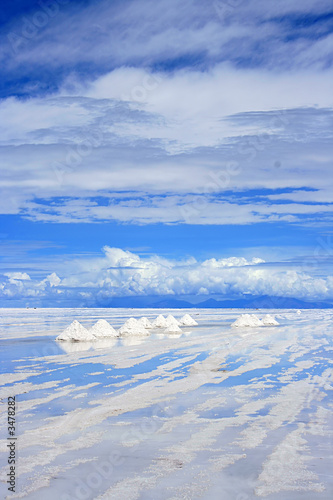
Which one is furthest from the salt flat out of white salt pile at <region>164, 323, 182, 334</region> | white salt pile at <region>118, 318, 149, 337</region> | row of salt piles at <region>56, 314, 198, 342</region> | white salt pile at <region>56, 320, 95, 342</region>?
white salt pile at <region>164, 323, 182, 334</region>

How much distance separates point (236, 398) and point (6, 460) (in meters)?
7.87

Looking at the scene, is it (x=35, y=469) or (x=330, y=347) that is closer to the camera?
(x=35, y=469)

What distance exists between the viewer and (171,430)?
1127 cm

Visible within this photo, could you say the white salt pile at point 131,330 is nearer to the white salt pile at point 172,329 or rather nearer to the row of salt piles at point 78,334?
the row of salt piles at point 78,334

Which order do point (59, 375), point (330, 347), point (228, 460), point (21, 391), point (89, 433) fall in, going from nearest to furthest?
1. point (228, 460)
2. point (89, 433)
3. point (21, 391)
4. point (59, 375)
5. point (330, 347)

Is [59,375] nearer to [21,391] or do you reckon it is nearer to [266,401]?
[21,391]

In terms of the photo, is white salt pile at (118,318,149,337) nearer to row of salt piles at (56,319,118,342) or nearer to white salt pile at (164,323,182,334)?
row of salt piles at (56,319,118,342)

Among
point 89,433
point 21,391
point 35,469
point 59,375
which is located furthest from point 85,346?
point 35,469

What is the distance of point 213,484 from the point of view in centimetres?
790

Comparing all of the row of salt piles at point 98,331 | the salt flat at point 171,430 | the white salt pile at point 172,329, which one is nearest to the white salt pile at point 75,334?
the row of salt piles at point 98,331

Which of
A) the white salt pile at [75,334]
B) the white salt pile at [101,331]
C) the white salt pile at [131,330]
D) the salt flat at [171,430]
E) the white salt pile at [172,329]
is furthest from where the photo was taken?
the white salt pile at [172,329]

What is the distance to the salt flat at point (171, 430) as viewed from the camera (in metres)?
7.91

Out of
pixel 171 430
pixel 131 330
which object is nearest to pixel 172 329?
pixel 131 330

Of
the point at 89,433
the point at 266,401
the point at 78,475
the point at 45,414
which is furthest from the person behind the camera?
the point at 266,401
